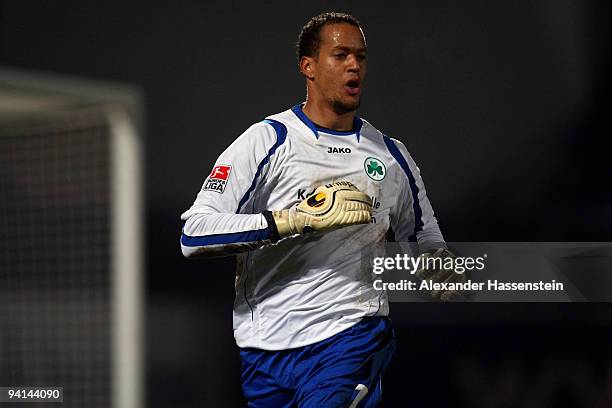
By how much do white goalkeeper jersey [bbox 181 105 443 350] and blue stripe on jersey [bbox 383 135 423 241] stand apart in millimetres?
93

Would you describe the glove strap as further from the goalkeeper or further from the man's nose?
the man's nose

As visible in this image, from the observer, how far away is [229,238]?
9.25 ft

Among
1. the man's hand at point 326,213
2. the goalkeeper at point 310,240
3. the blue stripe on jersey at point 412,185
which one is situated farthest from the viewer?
the blue stripe on jersey at point 412,185

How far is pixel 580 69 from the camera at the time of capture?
158 inches

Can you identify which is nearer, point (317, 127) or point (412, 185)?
point (317, 127)

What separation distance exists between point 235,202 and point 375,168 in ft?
1.37

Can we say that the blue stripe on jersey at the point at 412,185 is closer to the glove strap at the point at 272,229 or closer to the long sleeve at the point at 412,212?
the long sleeve at the point at 412,212

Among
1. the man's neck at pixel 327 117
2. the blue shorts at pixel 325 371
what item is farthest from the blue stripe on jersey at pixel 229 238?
the man's neck at pixel 327 117

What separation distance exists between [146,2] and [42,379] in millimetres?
1374

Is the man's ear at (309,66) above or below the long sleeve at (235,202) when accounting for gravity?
above

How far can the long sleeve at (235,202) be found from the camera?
2812mm

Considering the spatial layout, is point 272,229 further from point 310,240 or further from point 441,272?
point 441,272

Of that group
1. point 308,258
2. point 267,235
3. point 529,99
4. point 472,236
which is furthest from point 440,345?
point 267,235

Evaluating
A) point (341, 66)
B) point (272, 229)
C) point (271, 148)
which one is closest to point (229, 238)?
point (272, 229)
